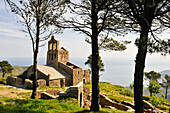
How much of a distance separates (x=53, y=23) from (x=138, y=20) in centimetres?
628

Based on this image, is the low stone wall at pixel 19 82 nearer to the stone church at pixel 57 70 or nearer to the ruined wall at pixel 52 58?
the stone church at pixel 57 70

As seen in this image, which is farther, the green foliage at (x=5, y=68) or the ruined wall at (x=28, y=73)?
the green foliage at (x=5, y=68)

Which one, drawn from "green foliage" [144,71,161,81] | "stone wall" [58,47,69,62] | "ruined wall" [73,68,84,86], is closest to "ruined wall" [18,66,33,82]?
"stone wall" [58,47,69,62]

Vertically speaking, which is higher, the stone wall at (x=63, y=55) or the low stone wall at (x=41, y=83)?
the stone wall at (x=63, y=55)

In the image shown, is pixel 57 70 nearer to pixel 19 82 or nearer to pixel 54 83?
pixel 54 83

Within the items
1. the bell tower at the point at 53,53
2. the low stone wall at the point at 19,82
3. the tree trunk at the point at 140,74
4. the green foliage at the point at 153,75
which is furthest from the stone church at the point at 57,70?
the green foliage at the point at 153,75

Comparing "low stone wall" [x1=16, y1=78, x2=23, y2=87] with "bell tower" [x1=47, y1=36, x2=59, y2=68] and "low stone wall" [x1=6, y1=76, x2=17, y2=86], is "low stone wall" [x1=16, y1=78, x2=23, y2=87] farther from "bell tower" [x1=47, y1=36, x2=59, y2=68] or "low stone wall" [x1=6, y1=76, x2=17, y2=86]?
"bell tower" [x1=47, y1=36, x2=59, y2=68]

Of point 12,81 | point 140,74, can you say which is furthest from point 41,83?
point 140,74

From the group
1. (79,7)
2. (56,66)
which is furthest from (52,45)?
(79,7)

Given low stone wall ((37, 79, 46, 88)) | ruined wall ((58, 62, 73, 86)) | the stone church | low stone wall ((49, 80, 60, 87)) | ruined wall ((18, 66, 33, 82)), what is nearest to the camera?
low stone wall ((37, 79, 46, 88))

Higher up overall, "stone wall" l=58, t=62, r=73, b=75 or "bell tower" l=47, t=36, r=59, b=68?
"bell tower" l=47, t=36, r=59, b=68

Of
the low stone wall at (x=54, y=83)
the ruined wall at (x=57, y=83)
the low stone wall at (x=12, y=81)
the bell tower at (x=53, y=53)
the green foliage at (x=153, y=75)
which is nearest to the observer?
the low stone wall at (x=12, y=81)

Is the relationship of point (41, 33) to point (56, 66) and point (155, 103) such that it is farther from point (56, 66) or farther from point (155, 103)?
point (56, 66)

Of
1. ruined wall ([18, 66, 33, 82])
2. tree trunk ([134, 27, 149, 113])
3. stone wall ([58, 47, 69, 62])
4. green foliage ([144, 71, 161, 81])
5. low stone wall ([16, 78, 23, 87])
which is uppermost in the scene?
stone wall ([58, 47, 69, 62])
